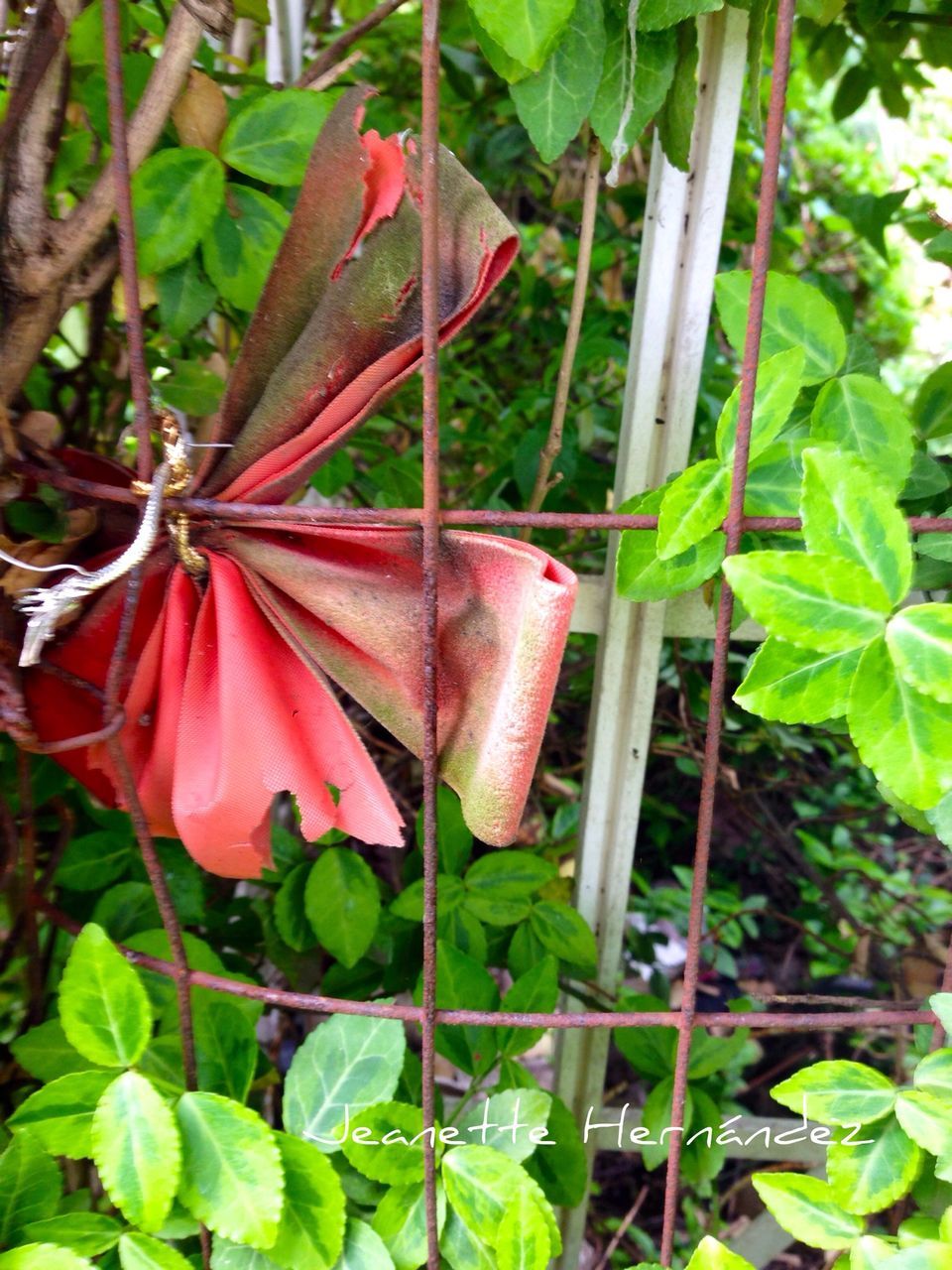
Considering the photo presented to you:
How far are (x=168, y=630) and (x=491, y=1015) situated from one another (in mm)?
247

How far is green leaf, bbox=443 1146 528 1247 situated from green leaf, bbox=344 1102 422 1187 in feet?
0.06

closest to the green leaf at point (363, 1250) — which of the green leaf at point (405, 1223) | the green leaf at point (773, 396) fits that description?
the green leaf at point (405, 1223)

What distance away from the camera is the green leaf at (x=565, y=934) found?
0.70 m

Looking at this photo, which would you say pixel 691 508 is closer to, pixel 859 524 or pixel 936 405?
pixel 859 524

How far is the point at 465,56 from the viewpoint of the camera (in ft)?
3.31

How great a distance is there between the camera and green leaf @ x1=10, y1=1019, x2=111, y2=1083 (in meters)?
0.55

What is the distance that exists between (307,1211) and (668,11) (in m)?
0.63

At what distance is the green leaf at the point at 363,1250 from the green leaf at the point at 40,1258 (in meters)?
0.13

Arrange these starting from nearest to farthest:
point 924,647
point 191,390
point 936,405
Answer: point 924,647 < point 936,405 < point 191,390

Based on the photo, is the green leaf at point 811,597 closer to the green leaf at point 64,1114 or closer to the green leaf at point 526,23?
the green leaf at point 526,23

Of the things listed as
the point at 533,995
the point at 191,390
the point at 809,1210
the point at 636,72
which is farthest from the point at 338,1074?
the point at 636,72

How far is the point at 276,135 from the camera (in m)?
0.54

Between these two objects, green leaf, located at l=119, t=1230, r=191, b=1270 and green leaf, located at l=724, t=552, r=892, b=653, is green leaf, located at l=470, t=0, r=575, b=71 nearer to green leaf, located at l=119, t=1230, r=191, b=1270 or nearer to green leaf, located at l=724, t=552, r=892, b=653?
green leaf, located at l=724, t=552, r=892, b=653

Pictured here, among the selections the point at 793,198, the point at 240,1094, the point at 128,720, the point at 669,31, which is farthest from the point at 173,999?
the point at 793,198
